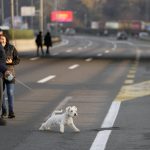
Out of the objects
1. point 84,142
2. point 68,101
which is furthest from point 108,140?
point 68,101

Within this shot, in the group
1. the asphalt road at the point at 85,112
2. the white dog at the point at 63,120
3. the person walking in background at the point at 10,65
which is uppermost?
the person walking in background at the point at 10,65

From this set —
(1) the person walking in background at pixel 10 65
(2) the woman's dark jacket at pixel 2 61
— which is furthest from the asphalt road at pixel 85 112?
(2) the woman's dark jacket at pixel 2 61

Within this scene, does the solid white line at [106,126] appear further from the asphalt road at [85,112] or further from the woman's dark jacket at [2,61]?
the woman's dark jacket at [2,61]

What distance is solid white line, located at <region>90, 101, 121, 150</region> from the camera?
9.54m

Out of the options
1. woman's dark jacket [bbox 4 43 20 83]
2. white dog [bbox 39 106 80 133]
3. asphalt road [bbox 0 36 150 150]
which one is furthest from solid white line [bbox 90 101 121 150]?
woman's dark jacket [bbox 4 43 20 83]

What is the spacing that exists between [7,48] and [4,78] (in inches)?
23.5

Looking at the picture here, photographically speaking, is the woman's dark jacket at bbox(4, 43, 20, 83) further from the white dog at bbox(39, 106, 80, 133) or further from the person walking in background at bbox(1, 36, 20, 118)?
the white dog at bbox(39, 106, 80, 133)

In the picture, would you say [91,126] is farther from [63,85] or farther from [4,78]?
[63,85]

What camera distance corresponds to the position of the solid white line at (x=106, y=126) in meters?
9.54

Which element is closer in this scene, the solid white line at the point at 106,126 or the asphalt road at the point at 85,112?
the solid white line at the point at 106,126

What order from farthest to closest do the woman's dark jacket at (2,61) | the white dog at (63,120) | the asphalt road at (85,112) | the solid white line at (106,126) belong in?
1. the woman's dark jacket at (2,61)
2. the white dog at (63,120)
3. the asphalt road at (85,112)
4. the solid white line at (106,126)

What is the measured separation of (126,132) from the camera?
1088 cm

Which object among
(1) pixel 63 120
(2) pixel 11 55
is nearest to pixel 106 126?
(1) pixel 63 120

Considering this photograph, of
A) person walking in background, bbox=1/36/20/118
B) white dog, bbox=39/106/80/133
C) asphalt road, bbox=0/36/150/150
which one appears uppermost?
person walking in background, bbox=1/36/20/118
